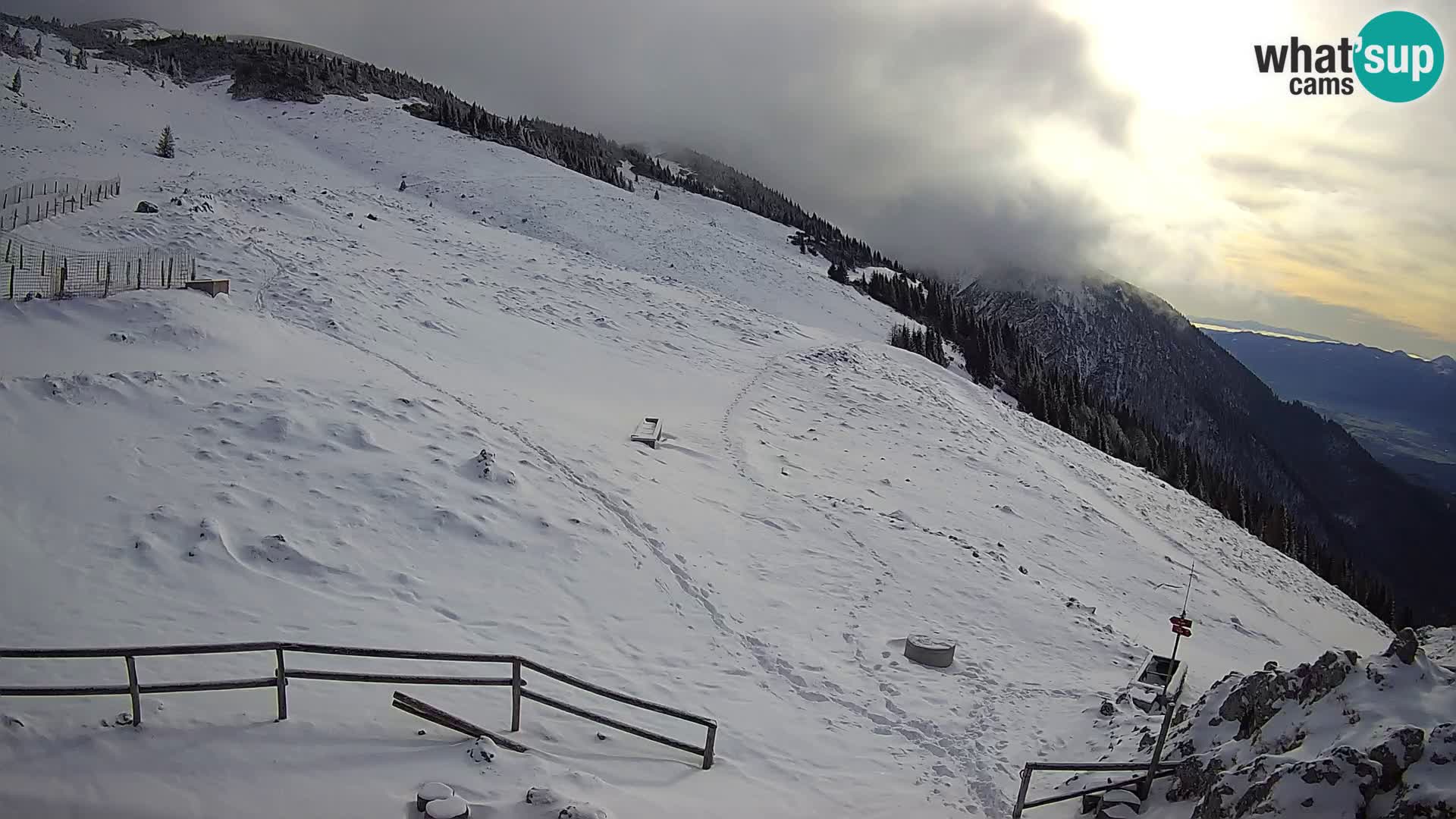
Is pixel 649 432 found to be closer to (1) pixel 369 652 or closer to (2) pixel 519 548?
(2) pixel 519 548

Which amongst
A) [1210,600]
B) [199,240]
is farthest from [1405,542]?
[199,240]

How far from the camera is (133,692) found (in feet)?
22.7

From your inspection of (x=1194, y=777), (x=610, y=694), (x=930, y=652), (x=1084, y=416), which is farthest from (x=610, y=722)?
(x=1084, y=416)

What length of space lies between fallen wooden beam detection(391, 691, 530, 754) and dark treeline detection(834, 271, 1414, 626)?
52595mm

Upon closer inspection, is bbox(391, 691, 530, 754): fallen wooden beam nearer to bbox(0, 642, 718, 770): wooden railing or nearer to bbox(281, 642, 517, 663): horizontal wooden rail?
bbox(0, 642, 718, 770): wooden railing

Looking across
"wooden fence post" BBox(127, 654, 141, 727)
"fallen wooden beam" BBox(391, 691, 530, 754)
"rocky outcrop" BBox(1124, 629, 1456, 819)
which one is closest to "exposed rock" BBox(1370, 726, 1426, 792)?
"rocky outcrop" BBox(1124, 629, 1456, 819)

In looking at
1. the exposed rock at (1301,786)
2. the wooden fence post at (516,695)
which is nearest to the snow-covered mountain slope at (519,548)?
the wooden fence post at (516,695)

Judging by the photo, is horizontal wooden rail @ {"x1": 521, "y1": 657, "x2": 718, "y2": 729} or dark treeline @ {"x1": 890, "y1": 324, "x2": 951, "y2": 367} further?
dark treeline @ {"x1": 890, "y1": 324, "x2": 951, "y2": 367}

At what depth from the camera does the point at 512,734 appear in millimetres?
8414

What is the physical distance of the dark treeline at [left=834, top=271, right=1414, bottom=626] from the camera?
69.2m

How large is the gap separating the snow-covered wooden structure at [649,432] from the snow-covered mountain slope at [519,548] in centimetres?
35

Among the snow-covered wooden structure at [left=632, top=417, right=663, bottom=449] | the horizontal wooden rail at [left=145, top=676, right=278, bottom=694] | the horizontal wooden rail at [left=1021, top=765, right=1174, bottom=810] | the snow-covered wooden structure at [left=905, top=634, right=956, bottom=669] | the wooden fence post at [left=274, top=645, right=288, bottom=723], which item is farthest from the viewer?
the snow-covered wooden structure at [left=632, top=417, right=663, bottom=449]

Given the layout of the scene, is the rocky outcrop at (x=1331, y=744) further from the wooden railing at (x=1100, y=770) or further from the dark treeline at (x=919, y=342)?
the dark treeline at (x=919, y=342)

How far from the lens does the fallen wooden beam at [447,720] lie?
785 centimetres
